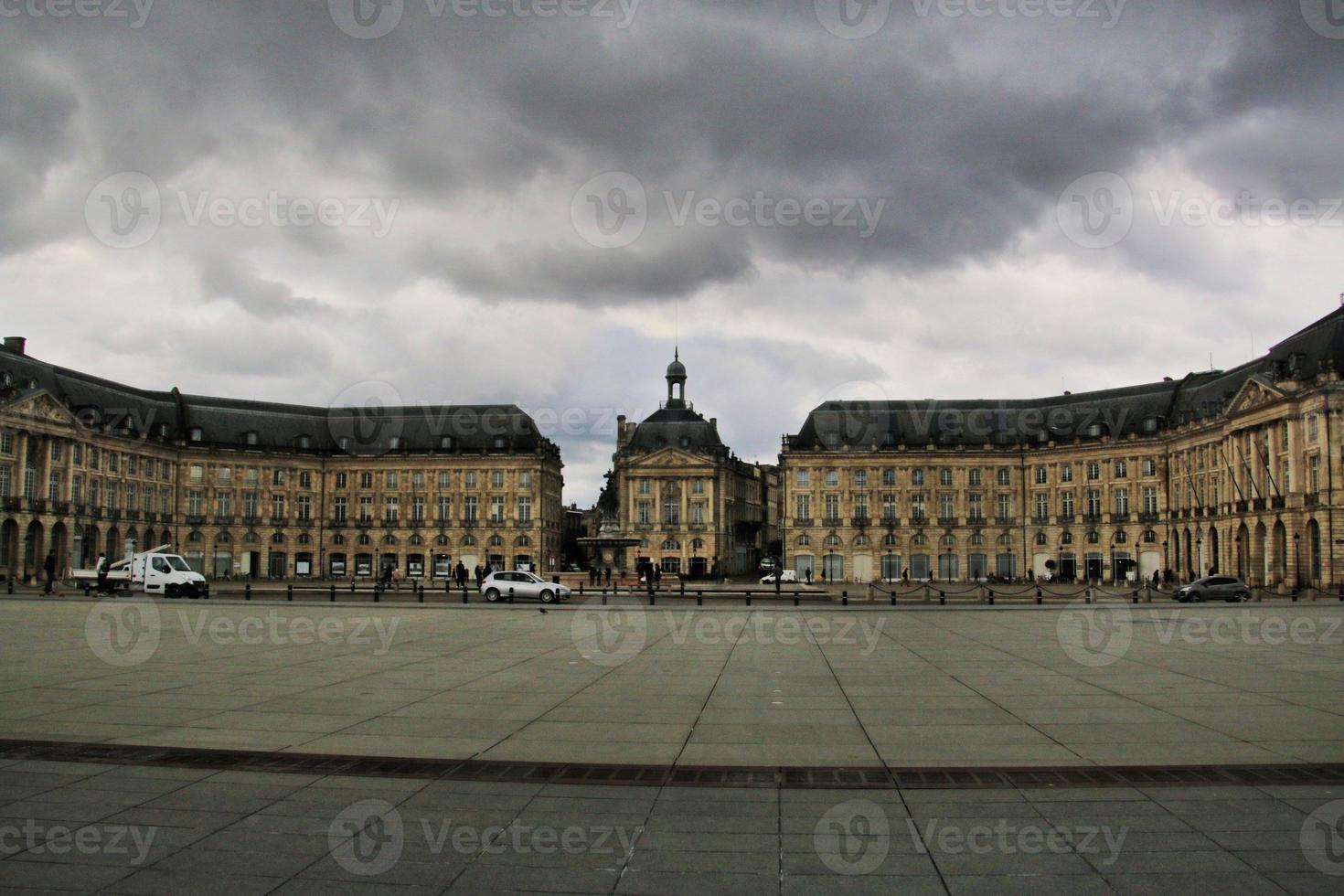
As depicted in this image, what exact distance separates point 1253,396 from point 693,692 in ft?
222

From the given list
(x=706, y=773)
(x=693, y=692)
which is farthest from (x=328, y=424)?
(x=706, y=773)

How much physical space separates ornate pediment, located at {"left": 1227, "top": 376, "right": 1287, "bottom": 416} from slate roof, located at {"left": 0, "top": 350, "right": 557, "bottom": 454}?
6114 centimetres

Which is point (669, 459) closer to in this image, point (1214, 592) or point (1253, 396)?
point (1253, 396)

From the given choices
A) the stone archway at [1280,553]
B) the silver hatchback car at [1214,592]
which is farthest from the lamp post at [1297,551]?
the silver hatchback car at [1214,592]

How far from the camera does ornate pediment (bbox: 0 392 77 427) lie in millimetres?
71938

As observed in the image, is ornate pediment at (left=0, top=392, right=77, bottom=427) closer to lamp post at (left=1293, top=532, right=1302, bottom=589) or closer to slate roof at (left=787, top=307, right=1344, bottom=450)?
slate roof at (left=787, top=307, right=1344, bottom=450)

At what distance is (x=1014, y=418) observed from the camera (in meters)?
98.4

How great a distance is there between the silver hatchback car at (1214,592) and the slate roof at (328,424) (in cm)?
6581

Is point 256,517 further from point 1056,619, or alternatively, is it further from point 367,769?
point 367,769

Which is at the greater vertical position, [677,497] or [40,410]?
[40,410]

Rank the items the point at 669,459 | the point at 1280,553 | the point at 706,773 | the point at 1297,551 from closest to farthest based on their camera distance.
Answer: the point at 706,773 → the point at 1297,551 → the point at 1280,553 → the point at 669,459

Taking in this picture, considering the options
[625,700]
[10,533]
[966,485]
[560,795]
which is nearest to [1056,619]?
[625,700]

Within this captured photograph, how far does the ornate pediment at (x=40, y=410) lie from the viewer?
7194 centimetres

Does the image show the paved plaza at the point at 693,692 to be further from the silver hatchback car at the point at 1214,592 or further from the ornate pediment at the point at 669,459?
→ the ornate pediment at the point at 669,459
